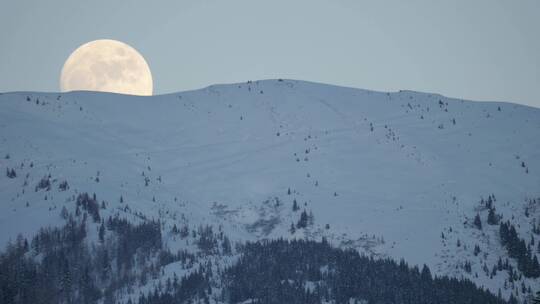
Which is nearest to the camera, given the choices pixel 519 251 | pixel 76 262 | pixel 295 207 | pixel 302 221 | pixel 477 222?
pixel 76 262

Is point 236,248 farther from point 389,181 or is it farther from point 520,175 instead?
point 520,175

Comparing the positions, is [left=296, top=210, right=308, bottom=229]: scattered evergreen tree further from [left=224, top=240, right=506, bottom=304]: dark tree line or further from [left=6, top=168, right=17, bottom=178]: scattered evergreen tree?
[left=6, top=168, right=17, bottom=178]: scattered evergreen tree

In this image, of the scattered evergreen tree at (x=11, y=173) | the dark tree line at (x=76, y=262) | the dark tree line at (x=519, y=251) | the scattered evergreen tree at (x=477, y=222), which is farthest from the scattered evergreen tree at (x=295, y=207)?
the scattered evergreen tree at (x=11, y=173)

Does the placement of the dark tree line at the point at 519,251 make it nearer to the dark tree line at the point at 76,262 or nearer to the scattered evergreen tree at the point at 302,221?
the scattered evergreen tree at the point at 302,221

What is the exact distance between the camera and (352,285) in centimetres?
14512

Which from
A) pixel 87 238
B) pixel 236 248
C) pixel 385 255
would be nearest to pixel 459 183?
pixel 385 255

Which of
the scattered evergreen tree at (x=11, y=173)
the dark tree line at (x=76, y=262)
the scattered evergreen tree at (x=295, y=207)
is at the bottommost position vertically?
A: the dark tree line at (x=76, y=262)

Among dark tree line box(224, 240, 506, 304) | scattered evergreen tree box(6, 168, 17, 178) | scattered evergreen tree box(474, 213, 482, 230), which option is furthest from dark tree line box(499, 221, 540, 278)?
scattered evergreen tree box(6, 168, 17, 178)

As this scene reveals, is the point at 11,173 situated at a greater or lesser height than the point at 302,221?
greater

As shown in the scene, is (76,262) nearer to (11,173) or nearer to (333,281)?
(11,173)

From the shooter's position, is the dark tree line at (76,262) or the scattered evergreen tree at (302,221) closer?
the dark tree line at (76,262)

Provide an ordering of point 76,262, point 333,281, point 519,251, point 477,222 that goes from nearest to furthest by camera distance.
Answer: point 333,281
point 76,262
point 519,251
point 477,222

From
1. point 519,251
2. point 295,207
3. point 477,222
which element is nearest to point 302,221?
point 295,207

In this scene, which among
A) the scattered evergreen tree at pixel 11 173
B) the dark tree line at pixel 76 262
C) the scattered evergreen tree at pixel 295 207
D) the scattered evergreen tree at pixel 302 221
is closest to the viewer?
the dark tree line at pixel 76 262
